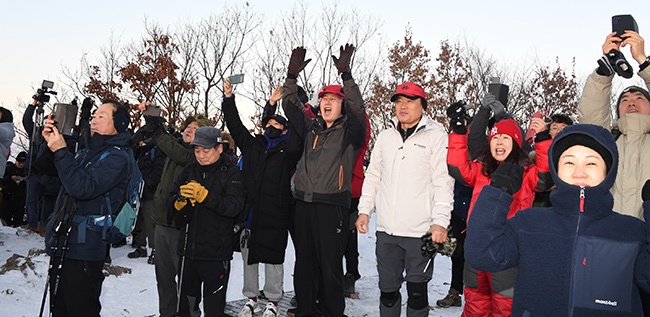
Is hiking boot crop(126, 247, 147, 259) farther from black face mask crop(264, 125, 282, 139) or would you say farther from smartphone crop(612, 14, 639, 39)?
smartphone crop(612, 14, 639, 39)

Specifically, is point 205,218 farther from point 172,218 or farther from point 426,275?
point 426,275

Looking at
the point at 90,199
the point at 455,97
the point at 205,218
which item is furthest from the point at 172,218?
the point at 455,97

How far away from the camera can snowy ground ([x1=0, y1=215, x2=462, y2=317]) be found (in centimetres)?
559

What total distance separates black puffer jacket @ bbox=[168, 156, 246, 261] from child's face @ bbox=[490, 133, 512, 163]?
2305mm

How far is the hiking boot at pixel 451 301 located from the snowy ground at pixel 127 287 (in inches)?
4.3

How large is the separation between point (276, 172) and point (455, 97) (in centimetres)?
2233

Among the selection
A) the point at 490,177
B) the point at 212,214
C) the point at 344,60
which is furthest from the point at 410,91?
the point at 212,214

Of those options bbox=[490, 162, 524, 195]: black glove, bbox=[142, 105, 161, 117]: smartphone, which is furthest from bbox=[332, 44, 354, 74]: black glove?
bbox=[490, 162, 524, 195]: black glove

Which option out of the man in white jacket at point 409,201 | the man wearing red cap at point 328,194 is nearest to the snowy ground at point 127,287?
the man wearing red cap at point 328,194

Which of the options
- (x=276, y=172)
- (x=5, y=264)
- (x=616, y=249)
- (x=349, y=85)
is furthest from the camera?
(x=5, y=264)

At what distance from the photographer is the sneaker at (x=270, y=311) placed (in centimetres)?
517

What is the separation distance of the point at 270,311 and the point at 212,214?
1302 millimetres

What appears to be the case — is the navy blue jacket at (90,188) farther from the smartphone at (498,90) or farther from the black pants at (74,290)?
the smartphone at (498,90)

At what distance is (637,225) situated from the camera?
6.91ft
